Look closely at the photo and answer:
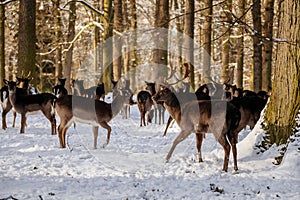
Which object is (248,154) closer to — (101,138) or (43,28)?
(101,138)

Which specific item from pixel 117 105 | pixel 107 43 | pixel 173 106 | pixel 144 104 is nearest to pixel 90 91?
pixel 144 104

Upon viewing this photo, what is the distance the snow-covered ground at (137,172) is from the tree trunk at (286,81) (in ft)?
1.10

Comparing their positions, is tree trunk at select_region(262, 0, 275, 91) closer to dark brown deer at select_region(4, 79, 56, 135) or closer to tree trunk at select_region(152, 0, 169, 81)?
tree trunk at select_region(152, 0, 169, 81)

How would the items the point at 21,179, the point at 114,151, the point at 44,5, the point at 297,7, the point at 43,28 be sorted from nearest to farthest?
the point at 21,179, the point at 297,7, the point at 114,151, the point at 44,5, the point at 43,28

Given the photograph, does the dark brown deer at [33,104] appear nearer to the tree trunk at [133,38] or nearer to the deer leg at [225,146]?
the deer leg at [225,146]

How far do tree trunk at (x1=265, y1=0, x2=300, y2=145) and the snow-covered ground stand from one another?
0.34m

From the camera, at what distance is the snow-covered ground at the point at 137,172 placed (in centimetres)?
537

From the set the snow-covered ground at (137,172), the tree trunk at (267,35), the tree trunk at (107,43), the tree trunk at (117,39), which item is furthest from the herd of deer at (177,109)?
the tree trunk at (117,39)

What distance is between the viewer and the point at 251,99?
9.84 m

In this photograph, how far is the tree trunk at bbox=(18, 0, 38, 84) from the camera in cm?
1527

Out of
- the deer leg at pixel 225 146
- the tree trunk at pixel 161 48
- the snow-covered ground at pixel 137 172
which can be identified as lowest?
the snow-covered ground at pixel 137 172

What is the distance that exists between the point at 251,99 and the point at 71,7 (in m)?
16.0

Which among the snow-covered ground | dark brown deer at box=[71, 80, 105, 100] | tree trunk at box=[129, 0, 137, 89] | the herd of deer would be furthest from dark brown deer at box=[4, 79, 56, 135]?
tree trunk at box=[129, 0, 137, 89]

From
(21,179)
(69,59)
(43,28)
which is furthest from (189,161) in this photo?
(43,28)
